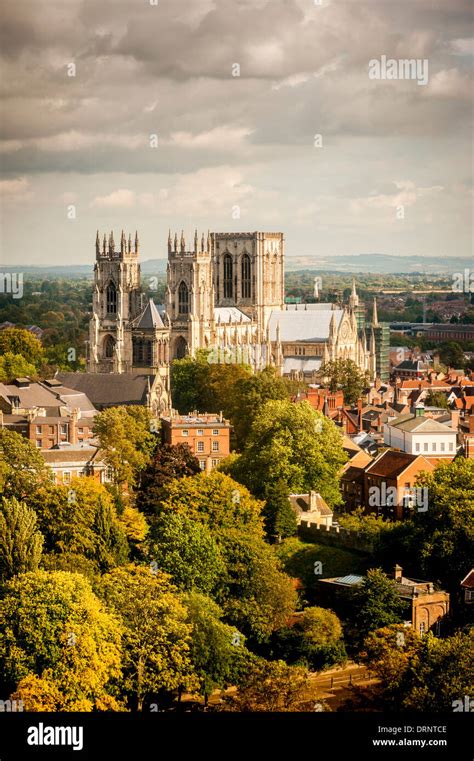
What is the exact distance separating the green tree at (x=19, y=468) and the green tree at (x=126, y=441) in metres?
2.59

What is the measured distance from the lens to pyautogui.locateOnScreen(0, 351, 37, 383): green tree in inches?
3327

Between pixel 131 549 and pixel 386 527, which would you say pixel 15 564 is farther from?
pixel 386 527

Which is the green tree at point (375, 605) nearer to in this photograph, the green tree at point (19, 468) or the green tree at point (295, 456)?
the green tree at point (295, 456)

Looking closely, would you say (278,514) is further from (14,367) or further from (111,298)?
(111,298)

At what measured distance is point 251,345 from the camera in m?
100

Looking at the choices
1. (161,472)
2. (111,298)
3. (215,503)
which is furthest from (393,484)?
(111,298)

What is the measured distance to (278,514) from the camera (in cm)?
5059

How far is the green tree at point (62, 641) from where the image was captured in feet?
122

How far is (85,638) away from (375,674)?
283 inches

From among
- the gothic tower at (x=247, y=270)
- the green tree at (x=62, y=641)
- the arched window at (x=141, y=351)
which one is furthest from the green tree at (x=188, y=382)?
the green tree at (x=62, y=641)

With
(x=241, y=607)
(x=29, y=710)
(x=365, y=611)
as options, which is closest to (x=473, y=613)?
(x=365, y=611)

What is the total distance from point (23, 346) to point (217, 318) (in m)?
12.5

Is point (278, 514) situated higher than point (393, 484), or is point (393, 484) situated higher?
point (393, 484)

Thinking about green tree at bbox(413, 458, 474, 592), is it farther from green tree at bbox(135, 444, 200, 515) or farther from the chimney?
the chimney
